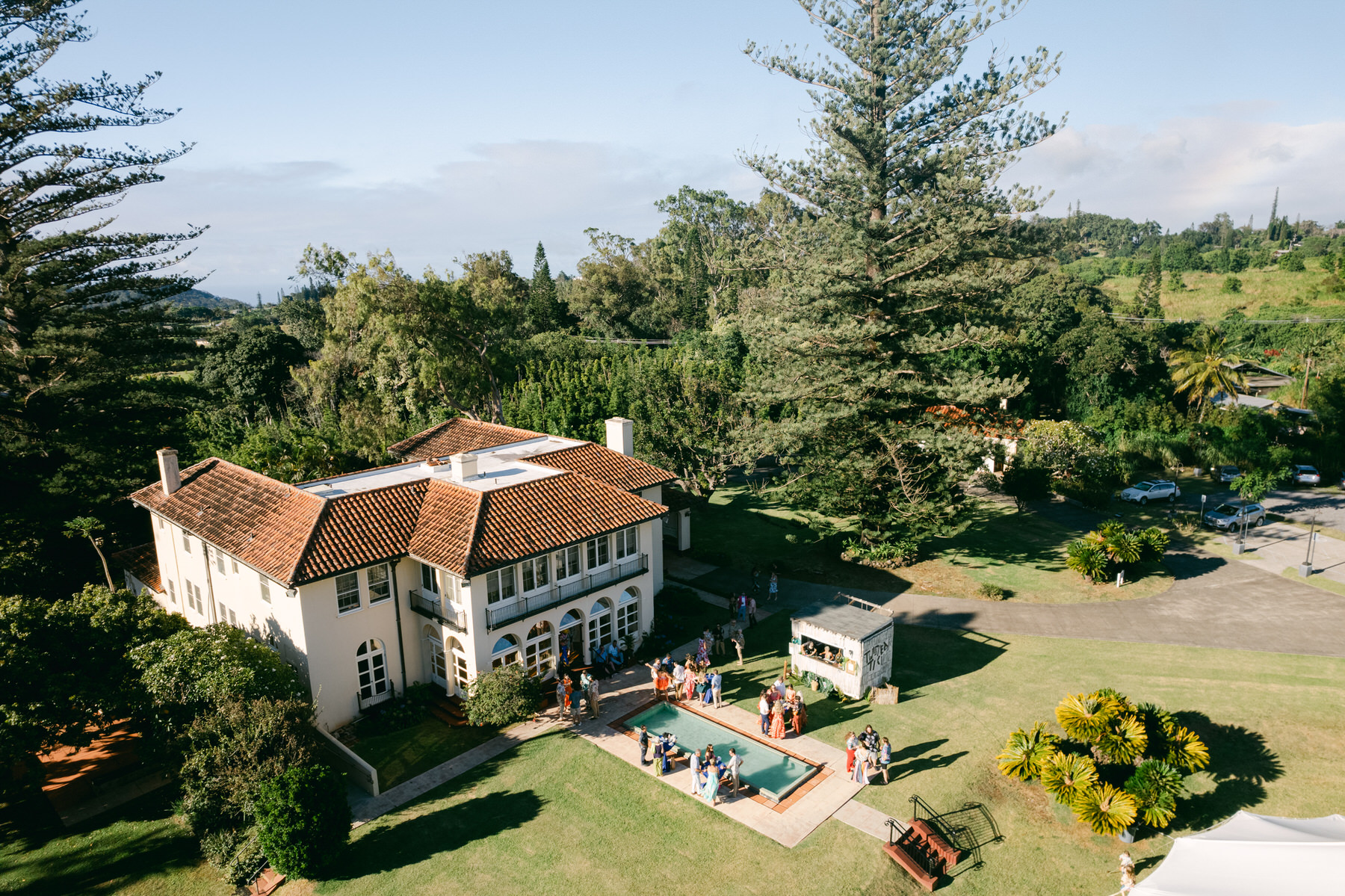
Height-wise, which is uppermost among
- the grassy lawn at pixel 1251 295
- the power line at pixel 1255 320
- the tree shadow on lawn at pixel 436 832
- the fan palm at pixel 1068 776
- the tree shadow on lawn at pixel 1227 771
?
the grassy lawn at pixel 1251 295

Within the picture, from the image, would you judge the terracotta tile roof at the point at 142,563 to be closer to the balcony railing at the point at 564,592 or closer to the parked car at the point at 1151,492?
the balcony railing at the point at 564,592

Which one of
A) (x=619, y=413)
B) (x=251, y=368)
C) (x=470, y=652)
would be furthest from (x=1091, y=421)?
(x=251, y=368)

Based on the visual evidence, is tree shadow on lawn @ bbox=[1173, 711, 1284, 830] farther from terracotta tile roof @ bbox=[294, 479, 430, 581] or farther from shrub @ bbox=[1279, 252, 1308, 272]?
shrub @ bbox=[1279, 252, 1308, 272]

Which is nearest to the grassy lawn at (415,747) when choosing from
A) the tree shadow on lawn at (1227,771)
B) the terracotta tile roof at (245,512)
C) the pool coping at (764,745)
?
the pool coping at (764,745)

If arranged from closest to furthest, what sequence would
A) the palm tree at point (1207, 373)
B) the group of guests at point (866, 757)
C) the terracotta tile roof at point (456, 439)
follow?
1. the group of guests at point (866, 757)
2. the terracotta tile roof at point (456, 439)
3. the palm tree at point (1207, 373)

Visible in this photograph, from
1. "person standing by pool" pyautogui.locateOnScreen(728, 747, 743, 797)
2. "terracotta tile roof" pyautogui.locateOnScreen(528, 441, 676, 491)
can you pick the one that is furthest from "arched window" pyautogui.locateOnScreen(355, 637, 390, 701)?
"person standing by pool" pyautogui.locateOnScreen(728, 747, 743, 797)

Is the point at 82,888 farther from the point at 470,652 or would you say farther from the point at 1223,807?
the point at 1223,807

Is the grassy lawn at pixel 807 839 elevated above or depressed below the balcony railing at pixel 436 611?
below
